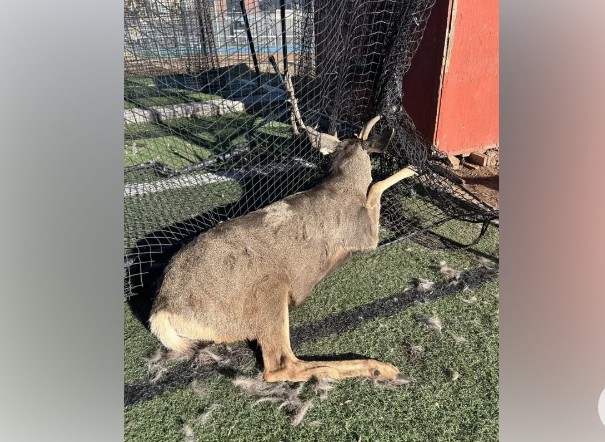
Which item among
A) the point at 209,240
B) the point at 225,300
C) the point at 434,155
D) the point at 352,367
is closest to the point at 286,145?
the point at 434,155

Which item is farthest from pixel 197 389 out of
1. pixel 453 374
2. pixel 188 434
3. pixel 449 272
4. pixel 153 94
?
pixel 153 94

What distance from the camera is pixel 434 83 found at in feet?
18.4

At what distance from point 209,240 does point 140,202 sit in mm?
2116

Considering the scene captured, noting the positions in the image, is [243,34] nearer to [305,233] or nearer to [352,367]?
[305,233]

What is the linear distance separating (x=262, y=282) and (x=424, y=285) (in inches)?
57.0

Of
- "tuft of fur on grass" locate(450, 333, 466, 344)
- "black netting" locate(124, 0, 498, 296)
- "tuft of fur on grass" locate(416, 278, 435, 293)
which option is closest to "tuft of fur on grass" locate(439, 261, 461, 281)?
"tuft of fur on grass" locate(416, 278, 435, 293)

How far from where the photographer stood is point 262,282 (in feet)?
10.1

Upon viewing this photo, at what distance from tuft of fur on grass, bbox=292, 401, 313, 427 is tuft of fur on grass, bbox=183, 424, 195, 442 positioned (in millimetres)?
561

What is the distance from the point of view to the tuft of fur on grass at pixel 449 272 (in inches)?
153

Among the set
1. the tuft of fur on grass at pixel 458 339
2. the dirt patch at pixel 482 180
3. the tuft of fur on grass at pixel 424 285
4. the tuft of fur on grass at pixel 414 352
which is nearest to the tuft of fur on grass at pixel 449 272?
the tuft of fur on grass at pixel 424 285

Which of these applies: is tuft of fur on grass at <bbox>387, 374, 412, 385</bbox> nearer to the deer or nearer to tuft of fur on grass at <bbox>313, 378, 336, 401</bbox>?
the deer

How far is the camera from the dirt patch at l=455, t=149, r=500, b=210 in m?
5.41

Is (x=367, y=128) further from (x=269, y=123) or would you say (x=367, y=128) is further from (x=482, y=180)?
(x=482, y=180)

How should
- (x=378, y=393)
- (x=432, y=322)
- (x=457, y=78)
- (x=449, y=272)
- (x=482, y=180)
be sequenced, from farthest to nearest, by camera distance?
(x=482, y=180) → (x=457, y=78) → (x=449, y=272) → (x=432, y=322) → (x=378, y=393)
